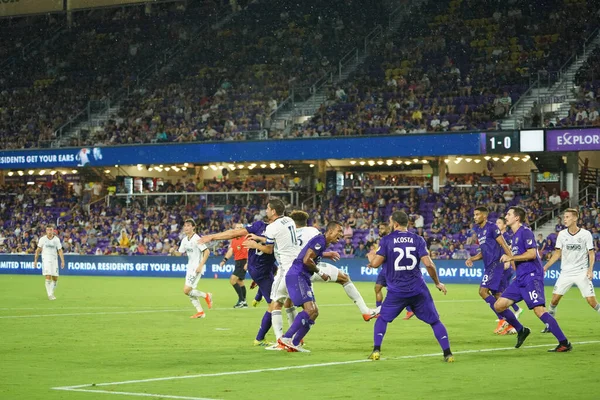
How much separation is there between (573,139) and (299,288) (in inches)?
1164

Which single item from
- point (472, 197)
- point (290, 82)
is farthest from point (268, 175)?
point (472, 197)

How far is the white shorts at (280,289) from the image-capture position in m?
15.1

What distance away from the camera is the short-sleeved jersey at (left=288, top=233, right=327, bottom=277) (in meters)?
14.3

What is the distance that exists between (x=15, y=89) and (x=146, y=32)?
353 inches

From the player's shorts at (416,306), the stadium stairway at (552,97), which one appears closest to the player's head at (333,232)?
the player's shorts at (416,306)

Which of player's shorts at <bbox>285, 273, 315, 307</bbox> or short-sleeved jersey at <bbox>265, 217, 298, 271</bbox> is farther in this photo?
short-sleeved jersey at <bbox>265, 217, 298, 271</bbox>

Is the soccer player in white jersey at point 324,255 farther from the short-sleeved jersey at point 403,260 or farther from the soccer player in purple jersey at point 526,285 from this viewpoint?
the soccer player in purple jersey at point 526,285

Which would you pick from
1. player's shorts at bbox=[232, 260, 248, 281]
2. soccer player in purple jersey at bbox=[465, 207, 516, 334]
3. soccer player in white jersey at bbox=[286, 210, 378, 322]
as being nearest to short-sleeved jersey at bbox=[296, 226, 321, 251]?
soccer player in white jersey at bbox=[286, 210, 378, 322]

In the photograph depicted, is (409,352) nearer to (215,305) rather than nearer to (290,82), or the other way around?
(215,305)

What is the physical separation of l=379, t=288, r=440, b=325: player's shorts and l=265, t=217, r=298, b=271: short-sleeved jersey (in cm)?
233

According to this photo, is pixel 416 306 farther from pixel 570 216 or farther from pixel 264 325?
pixel 570 216

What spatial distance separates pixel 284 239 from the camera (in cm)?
1521

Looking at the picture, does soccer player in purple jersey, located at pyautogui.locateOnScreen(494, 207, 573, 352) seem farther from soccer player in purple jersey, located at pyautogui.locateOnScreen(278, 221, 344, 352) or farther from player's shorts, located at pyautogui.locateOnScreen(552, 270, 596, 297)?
player's shorts, located at pyautogui.locateOnScreen(552, 270, 596, 297)

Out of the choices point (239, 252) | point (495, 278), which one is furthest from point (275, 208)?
point (239, 252)
